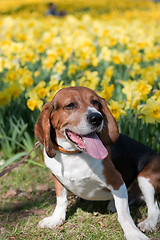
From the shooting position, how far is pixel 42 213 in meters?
3.15

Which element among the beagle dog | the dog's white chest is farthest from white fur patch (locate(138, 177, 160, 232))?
the dog's white chest

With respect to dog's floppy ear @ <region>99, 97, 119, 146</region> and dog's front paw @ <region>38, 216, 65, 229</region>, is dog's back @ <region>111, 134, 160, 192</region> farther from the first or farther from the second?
dog's front paw @ <region>38, 216, 65, 229</region>

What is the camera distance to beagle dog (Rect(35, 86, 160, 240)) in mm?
2398

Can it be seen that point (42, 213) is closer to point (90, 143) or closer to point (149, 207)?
point (149, 207)

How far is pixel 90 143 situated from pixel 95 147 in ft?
0.17

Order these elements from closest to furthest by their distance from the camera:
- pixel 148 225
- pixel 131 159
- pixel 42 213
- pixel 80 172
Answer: pixel 80 172, pixel 148 225, pixel 131 159, pixel 42 213

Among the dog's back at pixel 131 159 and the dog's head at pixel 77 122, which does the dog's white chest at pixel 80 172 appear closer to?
the dog's head at pixel 77 122

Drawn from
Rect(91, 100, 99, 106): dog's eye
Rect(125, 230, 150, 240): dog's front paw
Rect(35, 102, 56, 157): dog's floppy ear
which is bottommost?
Rect(125, 230, 150, 240): dog's front paw

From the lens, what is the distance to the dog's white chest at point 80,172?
257 centimetres

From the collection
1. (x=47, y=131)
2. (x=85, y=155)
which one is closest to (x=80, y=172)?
(x=85, y=155)

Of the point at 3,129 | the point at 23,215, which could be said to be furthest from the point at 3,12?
the point at 23,215

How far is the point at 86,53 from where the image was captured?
5348 mm

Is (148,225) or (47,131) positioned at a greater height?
(47,131)

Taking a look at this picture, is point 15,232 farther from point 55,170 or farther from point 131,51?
point 131,51
